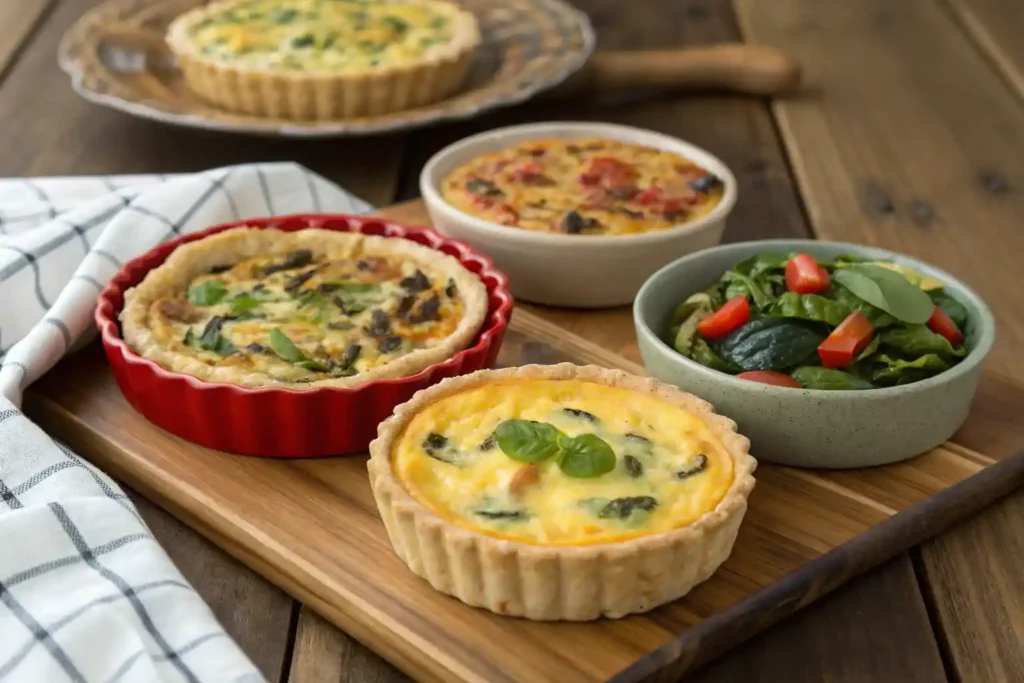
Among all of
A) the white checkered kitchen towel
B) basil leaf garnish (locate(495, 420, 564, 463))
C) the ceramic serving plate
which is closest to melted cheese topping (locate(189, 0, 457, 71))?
the ceramic serving plate

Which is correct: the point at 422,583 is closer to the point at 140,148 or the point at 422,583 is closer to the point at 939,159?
the point at 140,148

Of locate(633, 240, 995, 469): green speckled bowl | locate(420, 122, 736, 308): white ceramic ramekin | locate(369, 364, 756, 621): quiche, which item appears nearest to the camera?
locate(369, 364, 756, 621): quiche

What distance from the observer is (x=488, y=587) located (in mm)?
1913

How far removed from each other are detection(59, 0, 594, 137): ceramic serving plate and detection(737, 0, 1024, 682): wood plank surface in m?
0.83

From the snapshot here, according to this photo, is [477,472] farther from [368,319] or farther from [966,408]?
[966,408]

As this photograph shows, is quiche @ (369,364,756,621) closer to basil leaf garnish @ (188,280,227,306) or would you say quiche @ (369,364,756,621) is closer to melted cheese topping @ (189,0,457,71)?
basil leaf garnish @ (188,280,227,306)

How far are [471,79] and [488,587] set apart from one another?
2.61 meters

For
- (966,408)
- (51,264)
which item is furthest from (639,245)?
(51,264)

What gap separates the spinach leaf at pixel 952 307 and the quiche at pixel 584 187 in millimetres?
667

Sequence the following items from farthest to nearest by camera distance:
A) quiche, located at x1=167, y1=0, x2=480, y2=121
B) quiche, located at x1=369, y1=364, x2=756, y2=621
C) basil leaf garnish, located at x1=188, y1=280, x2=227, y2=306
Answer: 1. quiche, located at x1=167, y1=0, x2=480, y2=121
2. basil leaf garnish, located at x1=188, y1=280, x2=227, y2=306
3. quiche, located at x1=369, y1=364, x2=756, y2=621

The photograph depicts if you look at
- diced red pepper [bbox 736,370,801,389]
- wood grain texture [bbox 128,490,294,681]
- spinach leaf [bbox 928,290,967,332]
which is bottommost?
wood grain texture [bbox 128,490,294,681]

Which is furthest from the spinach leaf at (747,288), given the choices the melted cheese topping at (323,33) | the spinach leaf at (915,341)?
the melted cheese topping at (323,33)

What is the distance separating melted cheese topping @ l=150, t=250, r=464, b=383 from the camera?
8.17ft

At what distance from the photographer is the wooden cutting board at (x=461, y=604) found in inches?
73.9
